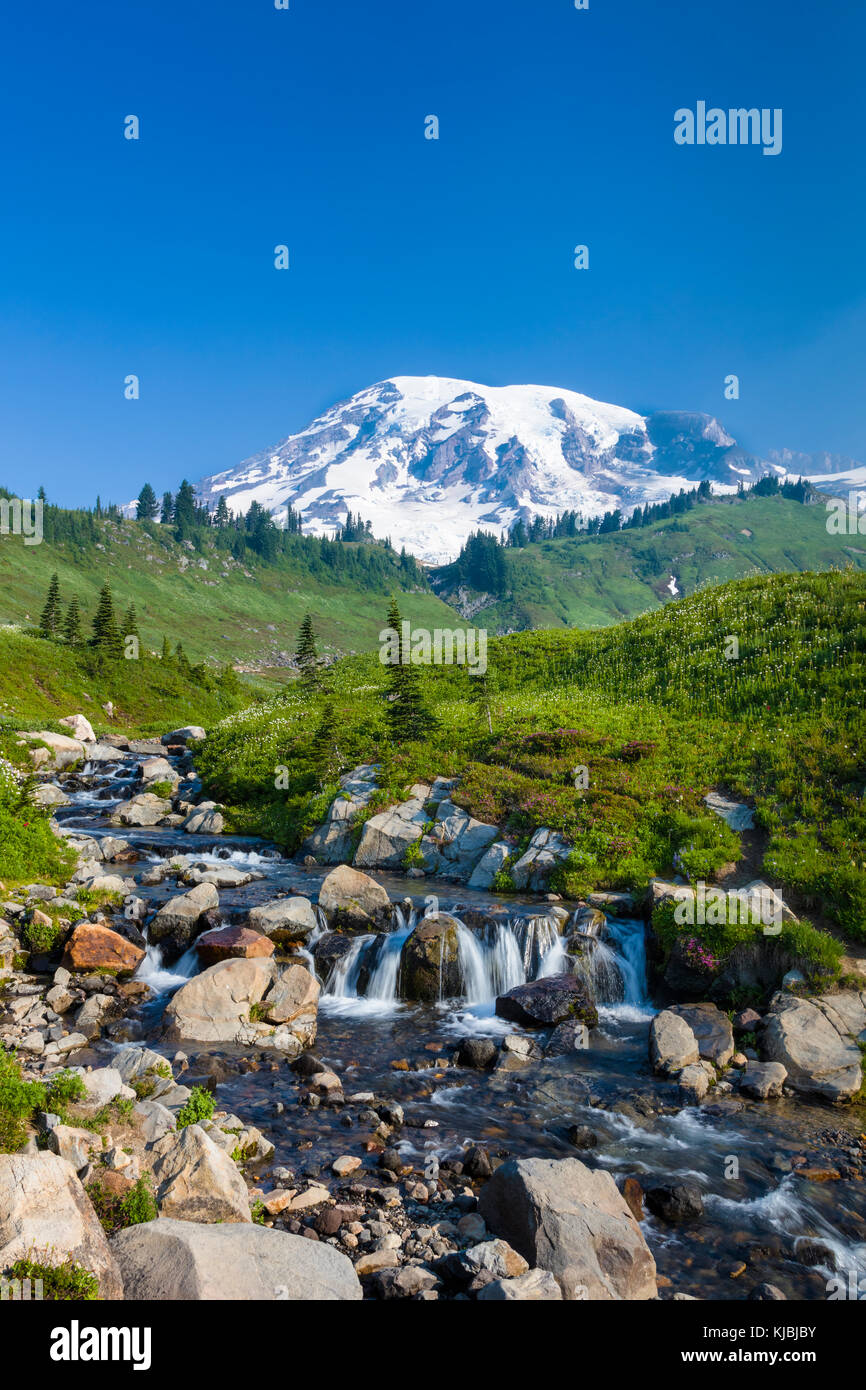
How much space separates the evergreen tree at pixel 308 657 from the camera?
46.5 metres

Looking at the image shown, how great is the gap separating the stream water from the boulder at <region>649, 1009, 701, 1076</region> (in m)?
0.39

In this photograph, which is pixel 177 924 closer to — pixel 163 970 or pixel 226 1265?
pixel 163 970

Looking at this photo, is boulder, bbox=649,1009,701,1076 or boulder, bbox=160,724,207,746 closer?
boulder, bbox=649,1009,701,1076

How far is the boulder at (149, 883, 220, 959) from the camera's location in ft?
64.4

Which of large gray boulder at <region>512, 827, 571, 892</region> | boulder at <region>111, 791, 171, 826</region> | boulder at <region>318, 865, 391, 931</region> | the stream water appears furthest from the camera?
boulder at <region>111, 791, 171, 826</region>

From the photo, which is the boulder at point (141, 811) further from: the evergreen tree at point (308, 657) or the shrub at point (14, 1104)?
Result: the shrub at point (14, 1104)

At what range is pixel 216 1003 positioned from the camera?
15.7m

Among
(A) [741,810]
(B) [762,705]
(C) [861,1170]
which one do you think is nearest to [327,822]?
(A) [741,810]

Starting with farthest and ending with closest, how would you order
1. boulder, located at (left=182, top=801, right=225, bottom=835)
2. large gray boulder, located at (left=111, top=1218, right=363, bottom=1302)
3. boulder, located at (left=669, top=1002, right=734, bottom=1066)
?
boulder, located at (left=182, top=801, right=225, bottom=835) → boulder, located at (left=669, top=1002, right=734, bottom=1066) → large gray boulder, located at (left=111, top=1218, right=363, bottom=1302)

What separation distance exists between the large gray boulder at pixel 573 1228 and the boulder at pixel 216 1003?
798 centimetres

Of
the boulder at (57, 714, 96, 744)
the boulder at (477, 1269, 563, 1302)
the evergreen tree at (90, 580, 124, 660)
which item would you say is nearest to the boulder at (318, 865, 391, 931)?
the boulder at (477, 1269, 563, 1302)

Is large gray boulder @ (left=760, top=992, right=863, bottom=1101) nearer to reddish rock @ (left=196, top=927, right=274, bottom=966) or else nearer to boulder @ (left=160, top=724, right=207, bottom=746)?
reddish rock @ (left=196, top=927, right=274, bottom=966)

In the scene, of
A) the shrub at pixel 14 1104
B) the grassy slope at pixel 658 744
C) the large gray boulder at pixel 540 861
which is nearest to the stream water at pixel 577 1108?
the large gray boulder at pixel 540 861

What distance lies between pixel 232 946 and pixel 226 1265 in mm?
11713
